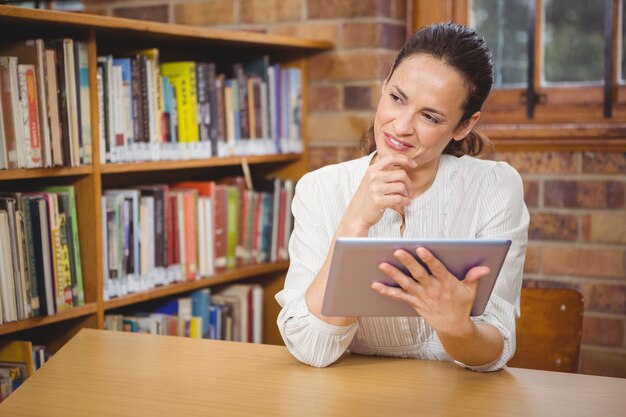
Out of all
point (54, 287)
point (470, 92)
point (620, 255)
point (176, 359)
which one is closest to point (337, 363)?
point (176, 359)

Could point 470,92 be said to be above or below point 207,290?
above

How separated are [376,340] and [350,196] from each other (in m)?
0.31

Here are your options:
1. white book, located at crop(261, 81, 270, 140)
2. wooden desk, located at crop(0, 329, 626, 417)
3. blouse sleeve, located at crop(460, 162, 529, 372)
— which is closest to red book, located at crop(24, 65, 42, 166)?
wooden desk, located at crop(0, 329, 626, 417)

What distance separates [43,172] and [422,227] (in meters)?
1.03

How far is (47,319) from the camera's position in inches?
84.5

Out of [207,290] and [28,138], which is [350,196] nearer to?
[28,138]

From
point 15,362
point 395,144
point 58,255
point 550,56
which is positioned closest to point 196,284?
point 58,255

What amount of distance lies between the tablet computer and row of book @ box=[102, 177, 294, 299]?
3.95 ft

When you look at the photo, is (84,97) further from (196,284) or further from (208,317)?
(208,317)

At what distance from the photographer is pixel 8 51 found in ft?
6.96

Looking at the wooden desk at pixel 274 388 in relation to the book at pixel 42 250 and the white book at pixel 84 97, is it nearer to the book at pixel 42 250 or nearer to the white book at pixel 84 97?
the book at pixel 42 250

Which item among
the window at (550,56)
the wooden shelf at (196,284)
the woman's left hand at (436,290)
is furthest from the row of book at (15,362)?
the window at (550,56)

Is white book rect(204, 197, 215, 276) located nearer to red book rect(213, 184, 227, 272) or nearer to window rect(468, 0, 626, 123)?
red book rect(213, 184, 227, 272)

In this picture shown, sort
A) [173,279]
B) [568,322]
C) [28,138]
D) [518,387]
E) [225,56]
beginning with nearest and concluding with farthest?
[518,387], [568,322], [28,138], [173,279], [225,56]
